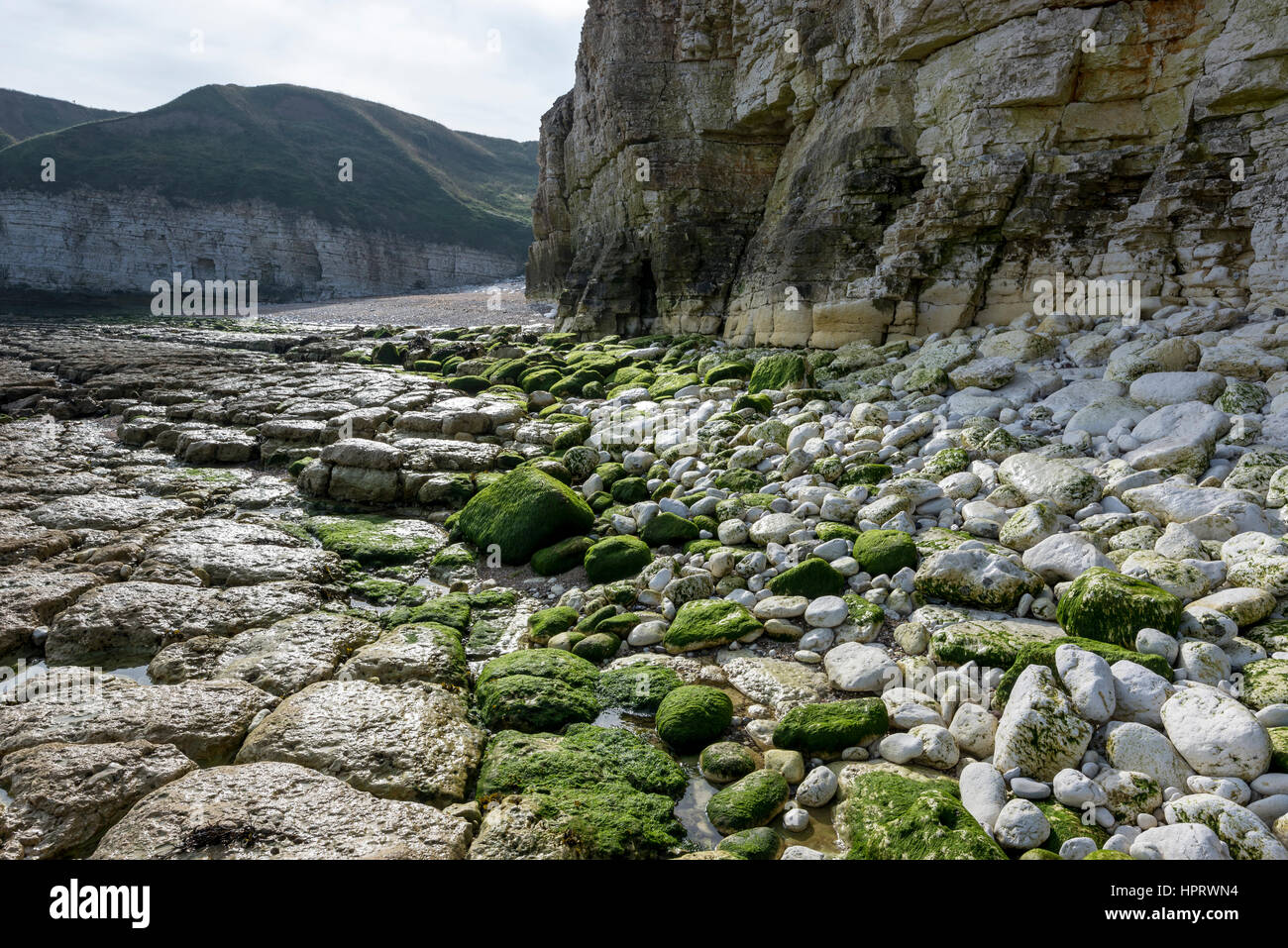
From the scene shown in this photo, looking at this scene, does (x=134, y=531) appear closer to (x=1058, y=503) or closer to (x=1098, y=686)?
(x=1098, y=686)

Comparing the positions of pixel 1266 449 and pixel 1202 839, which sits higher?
pixel 1266 449

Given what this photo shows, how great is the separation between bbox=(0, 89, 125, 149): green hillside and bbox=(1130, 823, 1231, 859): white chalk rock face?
476ft

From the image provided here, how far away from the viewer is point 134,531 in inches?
307

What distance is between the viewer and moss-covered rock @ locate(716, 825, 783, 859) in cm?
342

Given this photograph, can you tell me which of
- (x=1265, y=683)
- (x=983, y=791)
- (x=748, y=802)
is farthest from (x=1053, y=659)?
(x=748, y=802)

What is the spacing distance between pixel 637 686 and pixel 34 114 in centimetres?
15328

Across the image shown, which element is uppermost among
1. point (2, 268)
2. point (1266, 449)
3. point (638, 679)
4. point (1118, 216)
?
point (2, 268)

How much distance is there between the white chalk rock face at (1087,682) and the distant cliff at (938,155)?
8.00 metres

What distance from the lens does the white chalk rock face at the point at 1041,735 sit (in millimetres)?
3627

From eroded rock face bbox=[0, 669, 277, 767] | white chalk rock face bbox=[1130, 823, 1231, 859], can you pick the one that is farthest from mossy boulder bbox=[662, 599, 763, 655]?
eroded rock face bbox=[0, 669, 277, 767]

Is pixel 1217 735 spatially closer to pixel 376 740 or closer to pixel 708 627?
pixel 708 627

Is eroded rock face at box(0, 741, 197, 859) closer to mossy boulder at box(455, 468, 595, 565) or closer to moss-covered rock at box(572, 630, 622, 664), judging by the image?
moss-covered rock at box(572, 630, 622, 664)

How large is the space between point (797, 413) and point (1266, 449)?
17.8 ft
